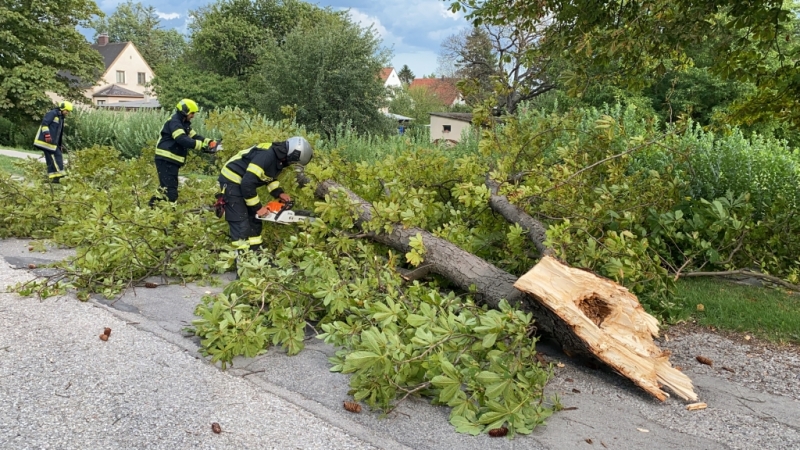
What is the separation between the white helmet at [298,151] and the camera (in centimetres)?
512

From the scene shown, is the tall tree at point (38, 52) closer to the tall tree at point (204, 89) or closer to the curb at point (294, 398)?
the tall tree at point (204, 89)

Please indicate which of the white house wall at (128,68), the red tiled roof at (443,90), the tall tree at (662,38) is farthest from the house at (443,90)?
the tall tree at (662,38)

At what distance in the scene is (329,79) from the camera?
20.8 metres

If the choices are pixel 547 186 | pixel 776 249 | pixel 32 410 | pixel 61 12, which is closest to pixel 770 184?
pixel 776 249

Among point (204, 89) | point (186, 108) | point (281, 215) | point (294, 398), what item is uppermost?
point (204, 89)

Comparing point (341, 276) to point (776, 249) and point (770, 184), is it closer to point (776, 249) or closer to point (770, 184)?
point (776, 249)

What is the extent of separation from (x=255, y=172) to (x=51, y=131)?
7.21 m

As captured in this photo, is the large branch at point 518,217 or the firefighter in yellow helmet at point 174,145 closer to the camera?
the large branch at point 518,217

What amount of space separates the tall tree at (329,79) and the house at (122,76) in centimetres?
3619

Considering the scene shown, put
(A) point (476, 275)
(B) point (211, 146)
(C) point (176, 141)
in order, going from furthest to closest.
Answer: (C) point (176, 141), (B) point (211, 146), (A) point (476, 275)

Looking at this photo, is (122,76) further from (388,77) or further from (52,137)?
(52,137)

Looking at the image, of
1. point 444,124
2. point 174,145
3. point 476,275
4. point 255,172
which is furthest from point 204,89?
point 476,275

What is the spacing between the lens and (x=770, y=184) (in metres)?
5.71

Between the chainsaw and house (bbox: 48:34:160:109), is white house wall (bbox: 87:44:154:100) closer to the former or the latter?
house (bbox: 48:34:160:109)
